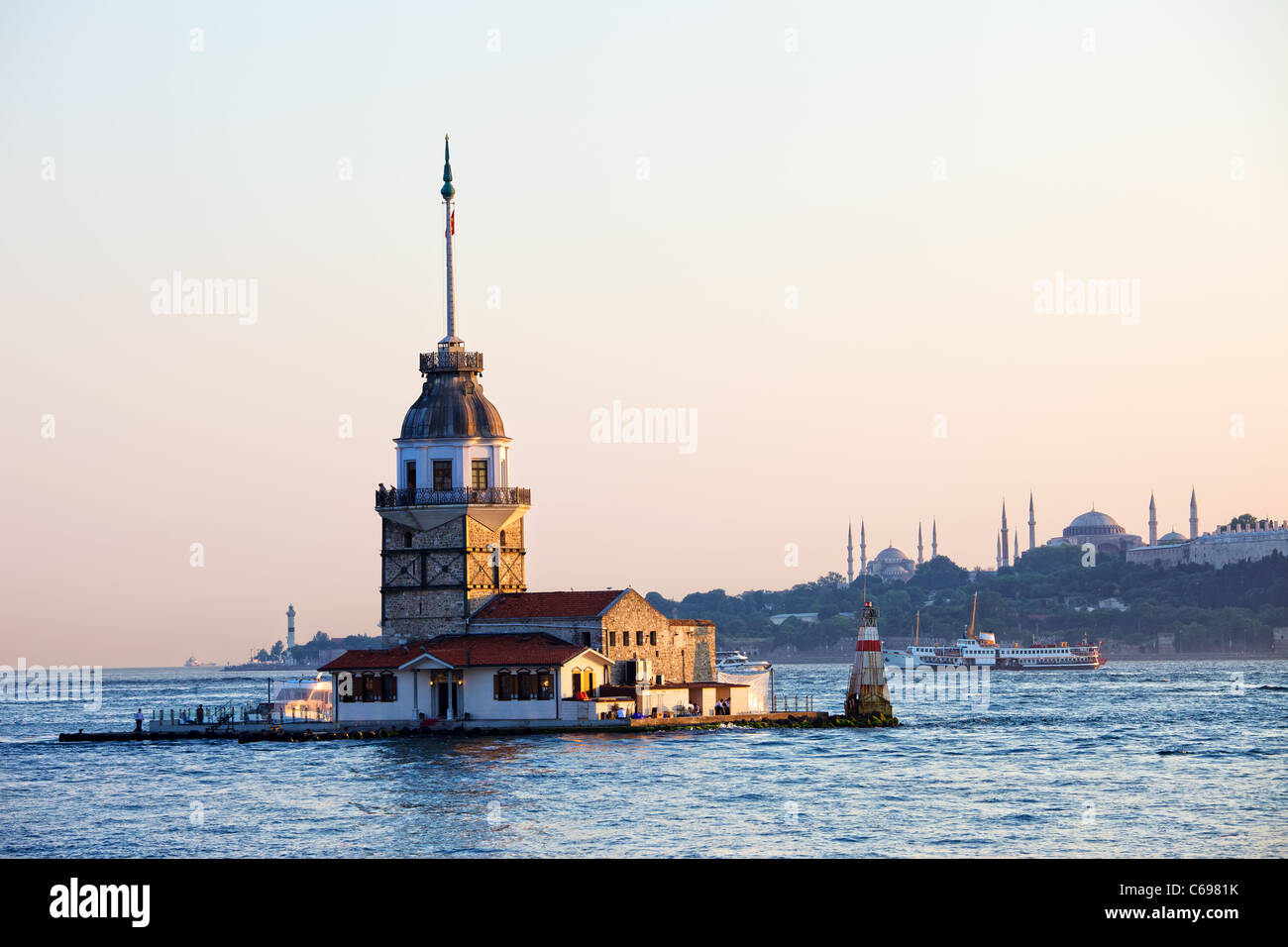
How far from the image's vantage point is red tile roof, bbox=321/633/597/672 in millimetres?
70312

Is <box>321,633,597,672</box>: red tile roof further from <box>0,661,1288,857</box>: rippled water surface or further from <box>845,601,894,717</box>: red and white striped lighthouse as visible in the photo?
<box>845,601,894,717</box>: red and white striped lighthouse

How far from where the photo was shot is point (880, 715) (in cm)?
7762

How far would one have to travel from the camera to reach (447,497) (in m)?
76.1

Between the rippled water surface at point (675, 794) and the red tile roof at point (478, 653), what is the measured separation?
12.3 feet

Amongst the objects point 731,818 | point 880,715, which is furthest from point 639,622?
point 731,818

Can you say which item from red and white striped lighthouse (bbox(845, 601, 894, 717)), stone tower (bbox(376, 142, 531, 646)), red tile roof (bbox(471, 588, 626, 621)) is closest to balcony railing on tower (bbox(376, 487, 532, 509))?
stone tower (bbox(376, 142, 531, 646))

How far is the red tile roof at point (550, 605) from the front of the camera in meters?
73.9

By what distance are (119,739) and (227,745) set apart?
315 inches

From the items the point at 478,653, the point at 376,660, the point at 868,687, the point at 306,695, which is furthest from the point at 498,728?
the point at 306,695

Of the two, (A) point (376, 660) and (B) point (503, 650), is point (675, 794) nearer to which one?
(B) point (503, 650)

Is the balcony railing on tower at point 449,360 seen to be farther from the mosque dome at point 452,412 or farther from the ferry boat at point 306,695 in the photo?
the ferry boat at point 306,695

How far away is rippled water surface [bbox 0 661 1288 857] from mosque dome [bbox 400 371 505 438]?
52.1ft
